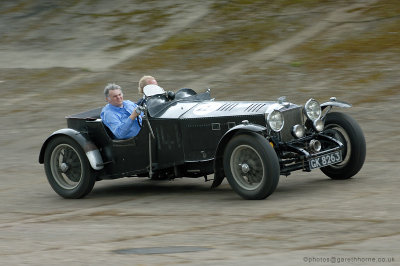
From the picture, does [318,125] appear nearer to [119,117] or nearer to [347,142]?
[347,142]

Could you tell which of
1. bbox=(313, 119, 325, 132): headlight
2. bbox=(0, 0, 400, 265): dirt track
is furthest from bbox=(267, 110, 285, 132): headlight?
bbox=(0, 0, 400, 265): dirt track

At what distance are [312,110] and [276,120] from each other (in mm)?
711

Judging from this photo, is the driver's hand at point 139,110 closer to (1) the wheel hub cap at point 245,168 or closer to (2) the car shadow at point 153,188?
(2) the car shadow at point 153,188

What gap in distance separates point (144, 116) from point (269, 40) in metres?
10.6

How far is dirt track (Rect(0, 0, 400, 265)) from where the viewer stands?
6.99 m

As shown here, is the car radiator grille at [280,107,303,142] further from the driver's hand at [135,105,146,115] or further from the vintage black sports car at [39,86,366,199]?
the driver's hand at [135,105,146,115]

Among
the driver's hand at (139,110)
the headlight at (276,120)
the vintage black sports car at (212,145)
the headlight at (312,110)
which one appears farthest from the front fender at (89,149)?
the headlight at (312,110)

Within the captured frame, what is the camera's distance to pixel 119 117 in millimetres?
10148

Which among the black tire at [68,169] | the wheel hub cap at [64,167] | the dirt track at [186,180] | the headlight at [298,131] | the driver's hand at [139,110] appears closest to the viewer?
the dirt track at [186,180]

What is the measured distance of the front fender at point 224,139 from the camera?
8.94m

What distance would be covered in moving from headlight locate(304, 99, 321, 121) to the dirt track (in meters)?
0.83

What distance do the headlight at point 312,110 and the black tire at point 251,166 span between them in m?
1.07

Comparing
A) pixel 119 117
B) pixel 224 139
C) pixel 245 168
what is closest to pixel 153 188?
pixel 119 117

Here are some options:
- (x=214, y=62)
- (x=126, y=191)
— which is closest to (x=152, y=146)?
(x=126, y=191)
